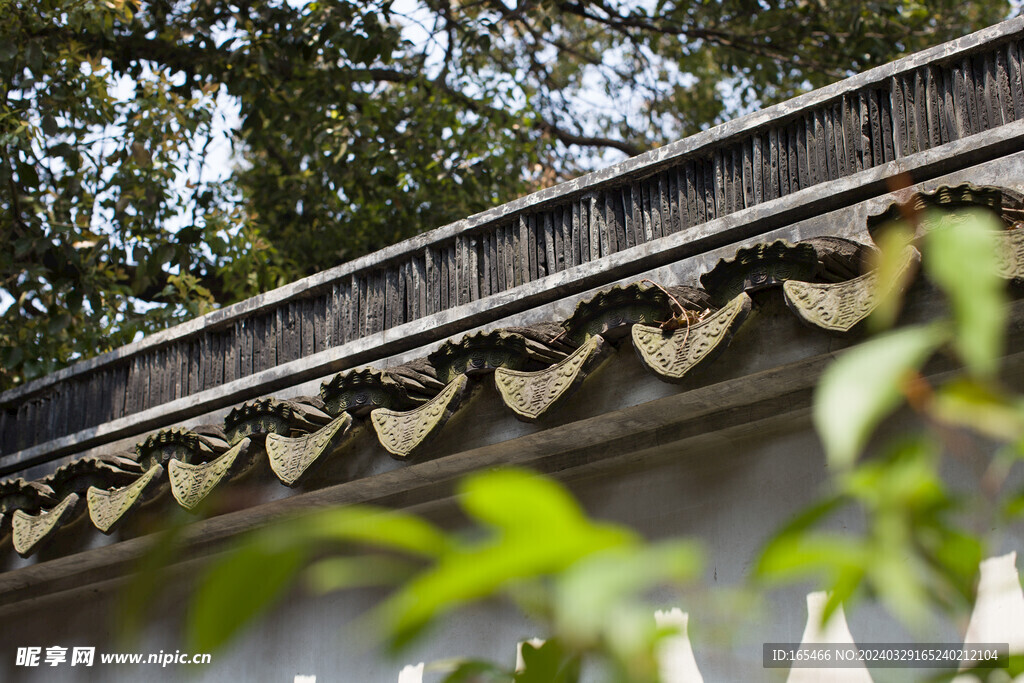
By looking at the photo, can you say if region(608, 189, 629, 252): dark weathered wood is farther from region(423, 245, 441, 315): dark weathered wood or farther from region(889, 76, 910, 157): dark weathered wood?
region(889, 76, 910, 157): dark weathered wood

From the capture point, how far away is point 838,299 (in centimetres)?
250

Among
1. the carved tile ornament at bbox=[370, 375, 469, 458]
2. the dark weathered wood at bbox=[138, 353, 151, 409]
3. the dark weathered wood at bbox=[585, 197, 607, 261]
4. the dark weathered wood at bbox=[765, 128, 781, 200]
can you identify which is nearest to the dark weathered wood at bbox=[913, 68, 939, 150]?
the dark weathered wood at bbox=[765, 128, 781, 200]

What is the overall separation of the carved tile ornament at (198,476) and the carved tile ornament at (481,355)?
0.77 m

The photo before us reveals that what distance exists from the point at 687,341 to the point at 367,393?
1.12m

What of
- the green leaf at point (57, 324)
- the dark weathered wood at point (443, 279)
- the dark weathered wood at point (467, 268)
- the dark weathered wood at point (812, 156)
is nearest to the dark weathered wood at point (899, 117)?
the dark weathered wood at point (812, 156)

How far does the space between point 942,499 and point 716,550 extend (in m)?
2.48

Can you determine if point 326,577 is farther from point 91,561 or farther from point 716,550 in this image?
point 91,561

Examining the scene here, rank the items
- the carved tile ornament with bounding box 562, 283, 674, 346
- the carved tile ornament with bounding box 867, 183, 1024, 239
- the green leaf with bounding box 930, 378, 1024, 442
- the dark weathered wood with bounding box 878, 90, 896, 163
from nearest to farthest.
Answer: the green leaf with bounding box 930, 378, 1024, 442 < the carved tile ornament with bounding box 867, 183, 1024, 239 < the carved tile ornament with bounding box 562, 283, 674, 346 < the dark weathered wood with bounding box 878, 90, 896, 163

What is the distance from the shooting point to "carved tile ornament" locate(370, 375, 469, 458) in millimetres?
3191

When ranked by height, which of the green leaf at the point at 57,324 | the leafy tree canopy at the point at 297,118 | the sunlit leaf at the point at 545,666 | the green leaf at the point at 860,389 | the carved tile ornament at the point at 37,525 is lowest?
the sunlit leaf at the point at 545,666

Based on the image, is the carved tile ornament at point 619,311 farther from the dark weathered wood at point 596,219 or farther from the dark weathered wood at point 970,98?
the dark weathered wood at point 970,98

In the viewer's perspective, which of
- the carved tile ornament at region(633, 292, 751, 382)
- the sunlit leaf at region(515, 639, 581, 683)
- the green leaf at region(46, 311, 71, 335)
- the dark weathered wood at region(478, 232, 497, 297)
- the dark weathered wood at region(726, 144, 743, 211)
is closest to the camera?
the sunlit leaf at region(515, 639, 581, 683)

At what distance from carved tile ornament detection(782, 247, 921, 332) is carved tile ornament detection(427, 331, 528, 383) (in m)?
0.85

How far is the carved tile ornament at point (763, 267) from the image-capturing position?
268cm
